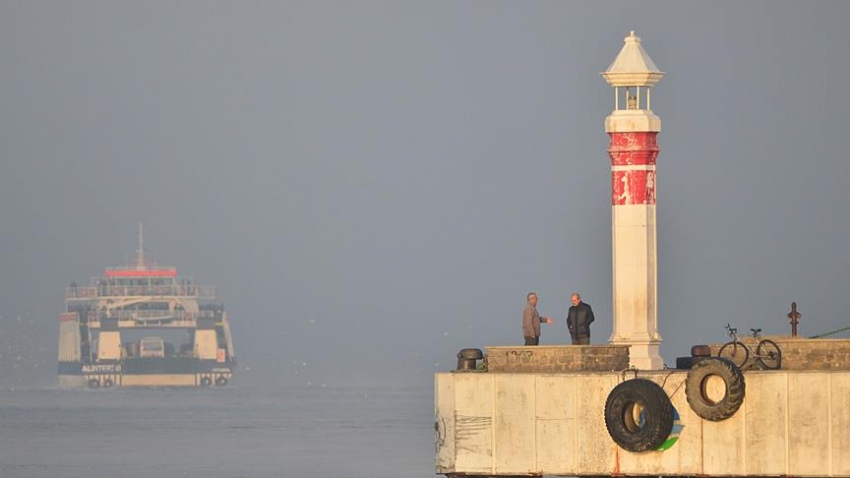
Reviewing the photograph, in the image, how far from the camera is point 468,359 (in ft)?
115

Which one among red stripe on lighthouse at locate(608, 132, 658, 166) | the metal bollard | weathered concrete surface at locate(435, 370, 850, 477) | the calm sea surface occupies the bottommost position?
the calm sea surface

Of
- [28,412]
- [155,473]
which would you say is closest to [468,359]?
[155,473]

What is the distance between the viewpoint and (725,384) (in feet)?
109

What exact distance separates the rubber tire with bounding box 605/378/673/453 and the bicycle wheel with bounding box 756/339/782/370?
1337mm

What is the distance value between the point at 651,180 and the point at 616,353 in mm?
3249

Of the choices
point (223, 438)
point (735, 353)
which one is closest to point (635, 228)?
point (735, 353)

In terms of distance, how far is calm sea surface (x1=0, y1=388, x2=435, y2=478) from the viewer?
76688 mm

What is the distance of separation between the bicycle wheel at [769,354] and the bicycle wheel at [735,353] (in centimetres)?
21

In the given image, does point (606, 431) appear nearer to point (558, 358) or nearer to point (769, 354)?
point (558, 358)

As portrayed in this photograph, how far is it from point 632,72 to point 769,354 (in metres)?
5.43

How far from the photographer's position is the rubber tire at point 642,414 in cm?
3325

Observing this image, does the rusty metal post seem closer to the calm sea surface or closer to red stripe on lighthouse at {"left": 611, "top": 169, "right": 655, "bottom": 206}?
red stripe on lighthouse at {"left": 611, "top": 169, "right": 655, "bottom": 206}

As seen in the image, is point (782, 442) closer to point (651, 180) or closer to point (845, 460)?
point (845, 460)

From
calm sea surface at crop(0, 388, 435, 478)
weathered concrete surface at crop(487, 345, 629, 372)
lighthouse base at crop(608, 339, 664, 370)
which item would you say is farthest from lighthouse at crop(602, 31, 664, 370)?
calm sea surface at crop(0, 388, 435, 478)
